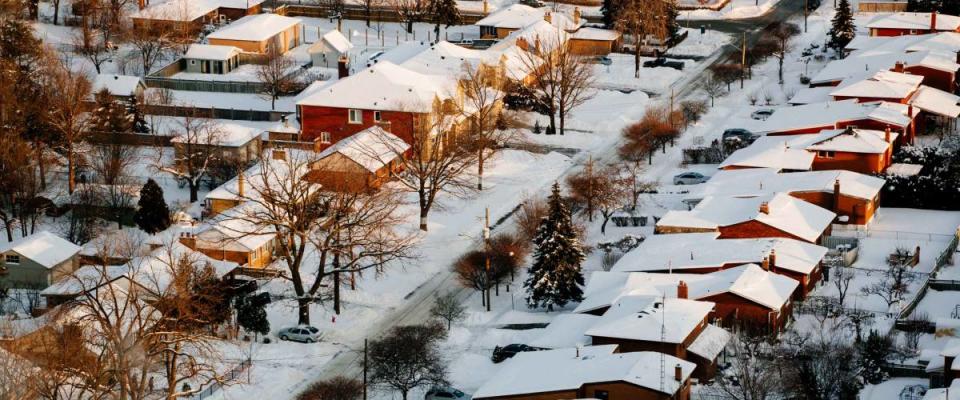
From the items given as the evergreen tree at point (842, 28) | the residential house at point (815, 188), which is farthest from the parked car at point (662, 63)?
the residential house at point (815, 188)

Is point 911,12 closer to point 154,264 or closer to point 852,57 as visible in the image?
point 852,57

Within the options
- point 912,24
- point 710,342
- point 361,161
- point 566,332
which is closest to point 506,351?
point 566,332

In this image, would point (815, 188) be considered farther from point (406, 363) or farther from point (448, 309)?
point (406, 363)

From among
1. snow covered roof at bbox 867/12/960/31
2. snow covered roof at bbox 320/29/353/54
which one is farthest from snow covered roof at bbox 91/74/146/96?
snow covered roof at bbox 867/12/960/31

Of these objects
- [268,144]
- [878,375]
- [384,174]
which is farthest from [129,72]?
[878,375]

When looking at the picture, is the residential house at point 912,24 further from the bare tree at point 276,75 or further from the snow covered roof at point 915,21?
the bare tree at point 276,75

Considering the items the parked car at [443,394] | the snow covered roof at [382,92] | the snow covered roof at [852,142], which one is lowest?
the parked car at [443,394]
